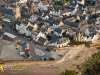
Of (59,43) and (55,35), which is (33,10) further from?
(59,43)

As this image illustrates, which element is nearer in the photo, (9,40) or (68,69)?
(68,69)

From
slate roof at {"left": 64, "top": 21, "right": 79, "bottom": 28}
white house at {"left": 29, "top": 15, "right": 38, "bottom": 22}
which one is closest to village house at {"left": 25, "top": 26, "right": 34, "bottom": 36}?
white house at {"left": 29, "top": 15, "right": 38, "bottom": 22}

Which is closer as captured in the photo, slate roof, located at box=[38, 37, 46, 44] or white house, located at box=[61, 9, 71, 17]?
slate roof, located at box=[38, 37, 46, 44]

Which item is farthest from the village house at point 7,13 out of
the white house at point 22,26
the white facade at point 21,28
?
the white facade at point 21,28

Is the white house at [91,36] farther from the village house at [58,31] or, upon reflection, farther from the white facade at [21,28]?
the white facade at [21,28]

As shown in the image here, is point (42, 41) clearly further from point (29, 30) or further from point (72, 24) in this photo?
point (72, 24)

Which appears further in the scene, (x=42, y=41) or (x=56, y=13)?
(x=56, y=13)

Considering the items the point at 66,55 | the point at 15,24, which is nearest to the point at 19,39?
the point at 15,24

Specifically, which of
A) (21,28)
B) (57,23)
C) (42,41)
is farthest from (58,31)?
(21,28)

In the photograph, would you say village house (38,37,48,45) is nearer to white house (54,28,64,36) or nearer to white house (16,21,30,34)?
white house (54,28,64,36)
